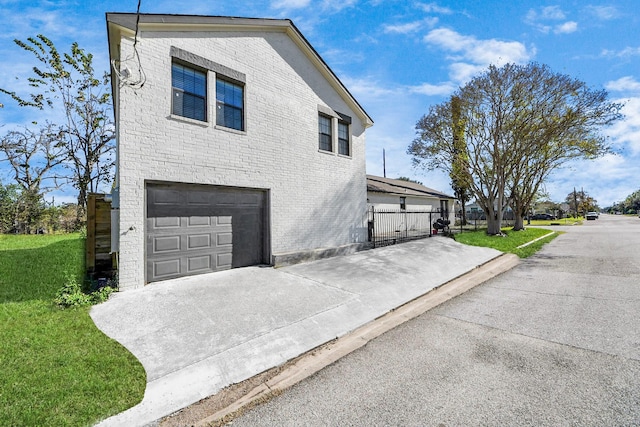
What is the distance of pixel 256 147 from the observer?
882 centimetres

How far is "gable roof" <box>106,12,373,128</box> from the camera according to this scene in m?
6.56

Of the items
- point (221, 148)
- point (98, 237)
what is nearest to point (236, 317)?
point (98, 237)

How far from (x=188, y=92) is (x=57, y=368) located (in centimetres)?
674

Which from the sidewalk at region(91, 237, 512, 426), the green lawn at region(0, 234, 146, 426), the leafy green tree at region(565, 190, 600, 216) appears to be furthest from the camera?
the leafy green tree at region(565, 190, 600, 216)

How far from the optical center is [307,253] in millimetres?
9688

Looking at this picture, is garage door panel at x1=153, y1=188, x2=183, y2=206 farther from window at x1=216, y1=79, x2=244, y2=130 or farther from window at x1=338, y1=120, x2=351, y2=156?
window at x1=338, y1=120, x2=351, y2=156

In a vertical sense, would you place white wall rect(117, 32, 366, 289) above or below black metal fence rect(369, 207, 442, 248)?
above

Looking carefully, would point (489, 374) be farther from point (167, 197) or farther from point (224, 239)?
point (167, 197)

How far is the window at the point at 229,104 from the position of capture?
825 cm

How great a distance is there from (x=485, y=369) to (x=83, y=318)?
6.51 meters

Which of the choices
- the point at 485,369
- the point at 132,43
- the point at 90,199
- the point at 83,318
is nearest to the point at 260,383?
the point at 485,369

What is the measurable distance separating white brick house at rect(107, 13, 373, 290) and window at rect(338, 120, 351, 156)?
460mm

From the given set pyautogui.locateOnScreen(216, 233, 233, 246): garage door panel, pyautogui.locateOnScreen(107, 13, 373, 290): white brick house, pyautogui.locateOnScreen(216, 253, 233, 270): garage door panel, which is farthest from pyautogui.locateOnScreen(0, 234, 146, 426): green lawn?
pyautogui.locateOnScreen(216, 233, 233, 246): garage door panel

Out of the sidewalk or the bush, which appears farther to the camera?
the bush
